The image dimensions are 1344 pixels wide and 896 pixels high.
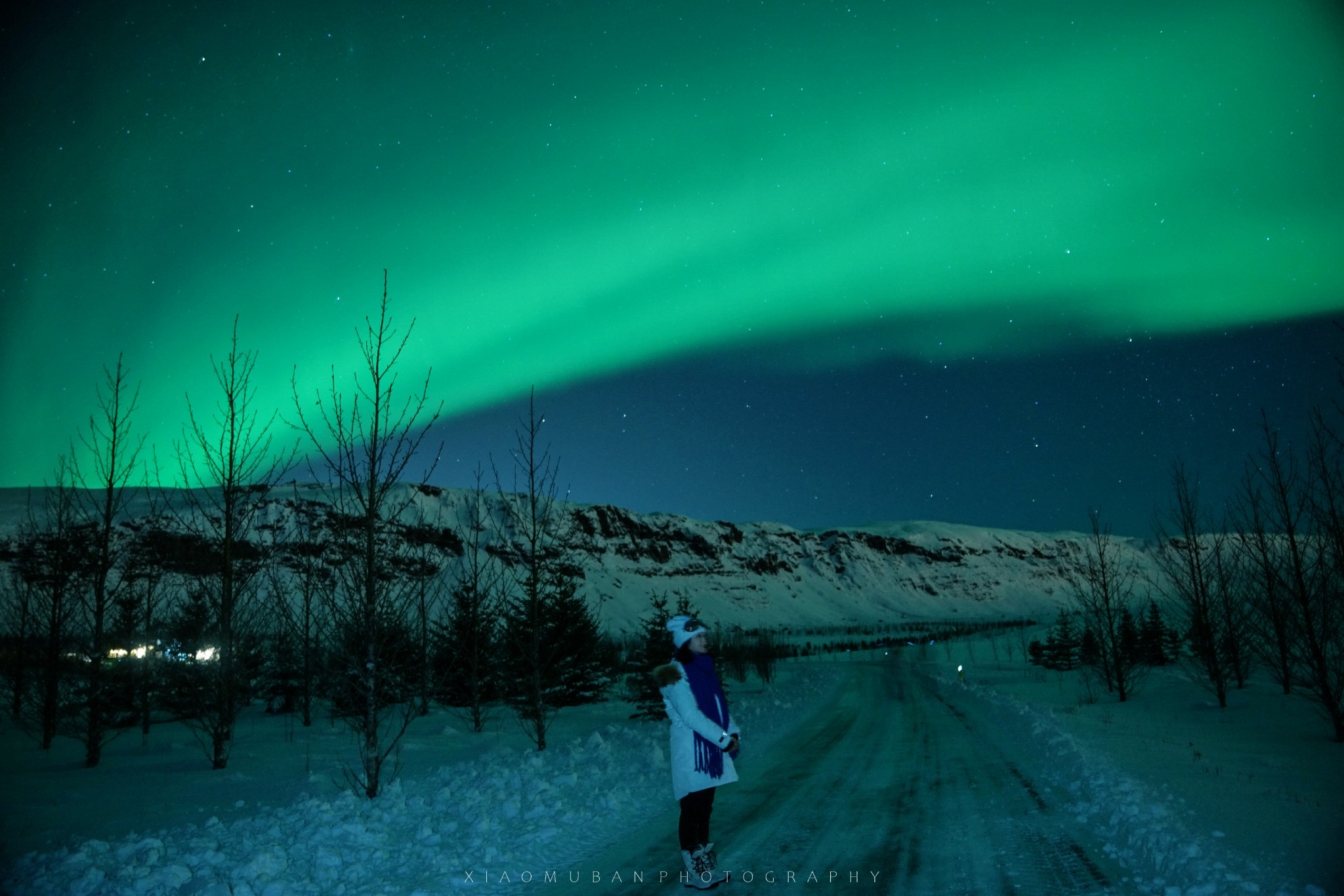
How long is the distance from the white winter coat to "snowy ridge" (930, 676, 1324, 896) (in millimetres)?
3255

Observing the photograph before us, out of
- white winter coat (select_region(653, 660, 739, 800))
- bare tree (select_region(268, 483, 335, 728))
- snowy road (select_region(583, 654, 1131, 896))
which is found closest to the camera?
white winter coat (select_region(653, 660, 739, 800))

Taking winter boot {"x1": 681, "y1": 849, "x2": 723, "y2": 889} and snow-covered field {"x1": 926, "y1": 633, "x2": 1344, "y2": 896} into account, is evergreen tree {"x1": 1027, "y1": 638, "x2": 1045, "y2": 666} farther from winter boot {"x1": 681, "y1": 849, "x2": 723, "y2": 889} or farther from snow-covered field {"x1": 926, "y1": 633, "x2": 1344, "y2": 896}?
winter boot {"x1": 681, "y1": 849, "x2": 723, "y2": 889}

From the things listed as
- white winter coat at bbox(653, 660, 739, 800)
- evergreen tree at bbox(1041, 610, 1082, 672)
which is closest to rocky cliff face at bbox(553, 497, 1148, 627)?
evergreen tree at bbox(1041, 610, 1082, 672)

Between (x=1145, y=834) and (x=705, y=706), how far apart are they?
422cm

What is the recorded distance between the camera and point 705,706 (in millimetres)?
5629

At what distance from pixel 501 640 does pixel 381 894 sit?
21.4 metres

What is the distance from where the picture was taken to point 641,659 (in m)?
23.8

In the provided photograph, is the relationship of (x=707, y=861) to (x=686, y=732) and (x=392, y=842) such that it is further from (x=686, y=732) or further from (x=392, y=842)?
(x=392, y=842)

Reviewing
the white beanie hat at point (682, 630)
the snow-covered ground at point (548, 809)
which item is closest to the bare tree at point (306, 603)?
the snow-covered ground at point (548, 809)

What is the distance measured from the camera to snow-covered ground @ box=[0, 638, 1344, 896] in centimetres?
588

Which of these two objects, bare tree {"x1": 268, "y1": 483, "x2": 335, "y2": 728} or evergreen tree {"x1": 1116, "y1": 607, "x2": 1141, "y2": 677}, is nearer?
bare tree {"x1": 268, "y1": 483, "x2": 335, "y2": 728}

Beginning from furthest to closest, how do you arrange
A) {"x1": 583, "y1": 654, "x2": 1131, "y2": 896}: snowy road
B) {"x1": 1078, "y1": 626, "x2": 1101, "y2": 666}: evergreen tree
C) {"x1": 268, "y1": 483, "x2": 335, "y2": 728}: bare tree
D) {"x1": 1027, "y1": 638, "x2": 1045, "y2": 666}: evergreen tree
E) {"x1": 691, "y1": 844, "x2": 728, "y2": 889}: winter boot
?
1. {"x1": 1027, "y1": 638, "x2": 1045, "y2": 666}: evergreen tree
2. {"x1": 1078, "y1": 626, "x2": 1101, "y2": 666}: evergreen tree
3. {"x1": 268, "y1": 483, "x2": 335, "y2": 728}: bare tree
4. {"x1": 583, "y1": 654, "x2": 1131, "y2": 896}: snowy road
5. {"x1": 691, "y1": 844, "x2": 728, "y2": 889}: winter boot

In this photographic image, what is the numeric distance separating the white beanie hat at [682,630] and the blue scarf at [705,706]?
0.17 metres

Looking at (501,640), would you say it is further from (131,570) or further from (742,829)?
(742,829)
